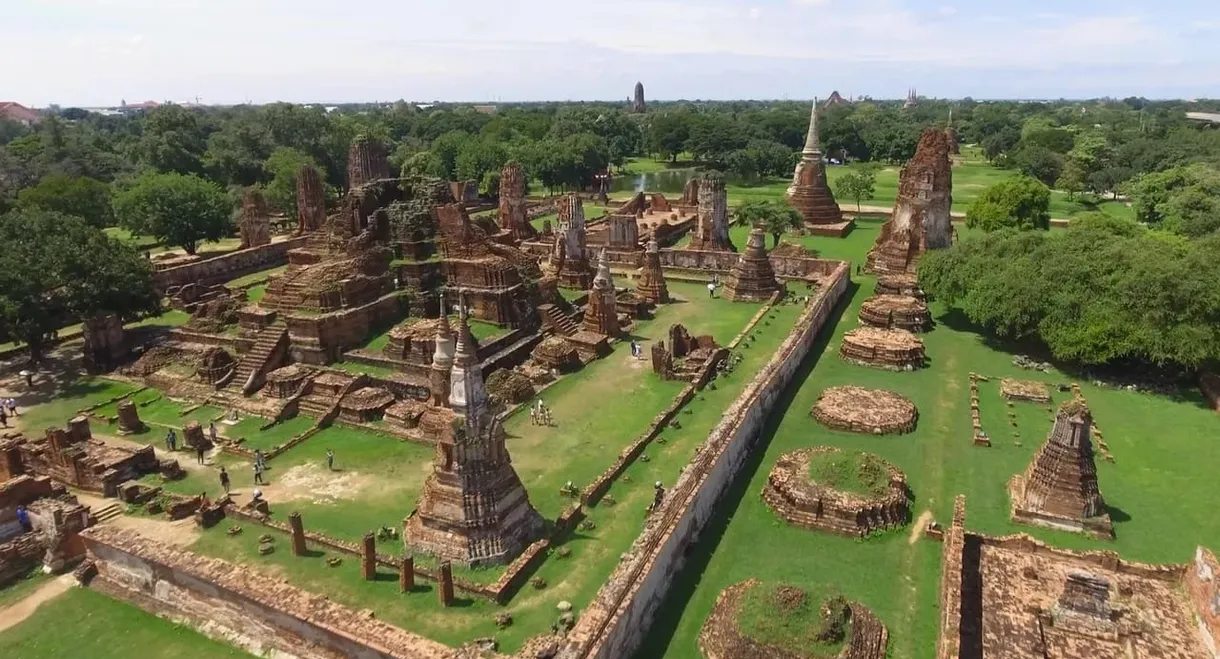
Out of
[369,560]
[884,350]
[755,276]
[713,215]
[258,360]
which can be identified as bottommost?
[369,560]

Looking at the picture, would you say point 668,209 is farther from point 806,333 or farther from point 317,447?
point 317,447

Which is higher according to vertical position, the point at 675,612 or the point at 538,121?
the point at 538,121

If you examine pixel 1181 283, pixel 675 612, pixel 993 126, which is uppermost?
pixel 993 126

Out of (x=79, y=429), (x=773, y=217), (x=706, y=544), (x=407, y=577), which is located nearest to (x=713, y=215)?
(x=773, y=217)

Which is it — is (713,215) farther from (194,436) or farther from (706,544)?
(194,436)

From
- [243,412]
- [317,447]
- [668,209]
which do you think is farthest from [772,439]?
[668,209]

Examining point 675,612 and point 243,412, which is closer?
point 675,612
